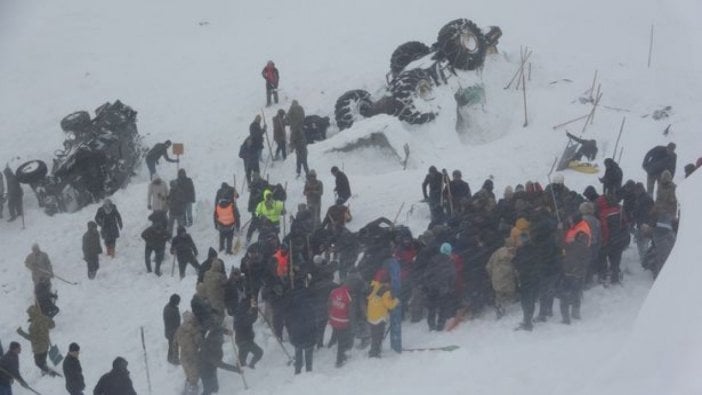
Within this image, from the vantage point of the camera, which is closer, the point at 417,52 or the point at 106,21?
the point at 417,52

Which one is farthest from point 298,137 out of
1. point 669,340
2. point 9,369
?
point 669,340

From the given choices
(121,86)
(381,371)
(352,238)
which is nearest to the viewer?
(381,371)

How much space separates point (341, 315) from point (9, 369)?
464 cm

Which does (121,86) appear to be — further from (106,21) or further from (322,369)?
(322,369)

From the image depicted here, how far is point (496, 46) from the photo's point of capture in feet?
77.2

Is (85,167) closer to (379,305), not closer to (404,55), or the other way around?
(404,55)

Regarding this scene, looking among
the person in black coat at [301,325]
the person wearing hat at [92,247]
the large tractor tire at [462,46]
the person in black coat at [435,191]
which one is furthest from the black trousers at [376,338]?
the large tractor tire at [462,46]

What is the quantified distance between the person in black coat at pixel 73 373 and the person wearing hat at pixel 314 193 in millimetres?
5443

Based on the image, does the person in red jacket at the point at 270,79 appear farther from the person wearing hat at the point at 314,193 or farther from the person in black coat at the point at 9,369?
the person in black coat at the point at 9,369

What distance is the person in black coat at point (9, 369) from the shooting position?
1296 cm

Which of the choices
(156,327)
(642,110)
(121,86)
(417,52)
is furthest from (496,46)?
(156,327)

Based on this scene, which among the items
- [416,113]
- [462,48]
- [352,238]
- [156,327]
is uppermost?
[462,48]

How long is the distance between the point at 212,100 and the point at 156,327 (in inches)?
403

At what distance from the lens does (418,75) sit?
20.7 m
